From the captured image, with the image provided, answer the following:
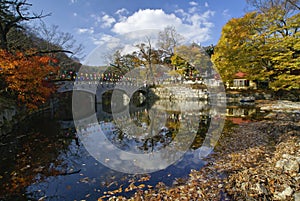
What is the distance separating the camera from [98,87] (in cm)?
2180

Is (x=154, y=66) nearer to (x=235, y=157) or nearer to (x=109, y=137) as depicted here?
(x=109, y=137)

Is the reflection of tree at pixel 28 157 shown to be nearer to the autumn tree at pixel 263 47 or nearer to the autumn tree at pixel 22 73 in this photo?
the autumn tree at pixel 22 73

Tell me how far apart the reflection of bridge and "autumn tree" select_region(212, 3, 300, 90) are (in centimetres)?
1312

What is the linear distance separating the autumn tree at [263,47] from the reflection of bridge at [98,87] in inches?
516

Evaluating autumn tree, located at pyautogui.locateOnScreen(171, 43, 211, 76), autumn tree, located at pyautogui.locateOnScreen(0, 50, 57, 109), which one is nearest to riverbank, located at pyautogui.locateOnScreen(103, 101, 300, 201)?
autumn tree, located at pyautogui.locateOnScreen(0, 50, 57, 109)

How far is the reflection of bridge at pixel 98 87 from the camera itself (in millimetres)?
17895

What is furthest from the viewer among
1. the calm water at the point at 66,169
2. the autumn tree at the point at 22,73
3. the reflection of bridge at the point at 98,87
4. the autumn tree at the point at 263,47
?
the reflection of bridge at the point at 98,87

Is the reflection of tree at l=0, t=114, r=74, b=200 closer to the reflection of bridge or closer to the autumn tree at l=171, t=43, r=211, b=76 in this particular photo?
the reflection of bridge

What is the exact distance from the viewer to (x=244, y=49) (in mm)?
18531

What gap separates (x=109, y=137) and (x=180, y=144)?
3.79 m

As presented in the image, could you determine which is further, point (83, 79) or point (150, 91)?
point (150, 91)

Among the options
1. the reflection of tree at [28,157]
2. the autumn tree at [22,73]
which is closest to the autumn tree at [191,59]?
the autumn tree at [22,73]

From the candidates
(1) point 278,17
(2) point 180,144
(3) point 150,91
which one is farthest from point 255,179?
(3) point 150,91

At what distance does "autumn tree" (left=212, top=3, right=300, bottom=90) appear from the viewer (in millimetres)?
16406
